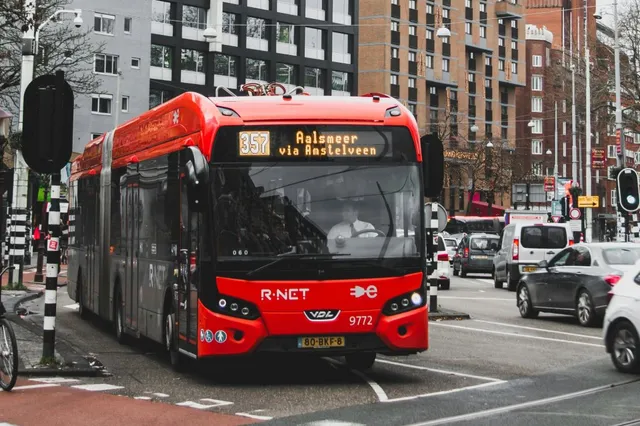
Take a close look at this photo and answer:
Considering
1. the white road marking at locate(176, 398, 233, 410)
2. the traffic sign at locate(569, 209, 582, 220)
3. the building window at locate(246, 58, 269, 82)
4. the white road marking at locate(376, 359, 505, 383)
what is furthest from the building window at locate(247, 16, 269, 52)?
the white road marking at locate(176, 398, 233, 410)

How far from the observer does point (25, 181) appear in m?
29.7

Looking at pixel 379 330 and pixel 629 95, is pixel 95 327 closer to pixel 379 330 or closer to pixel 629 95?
pixel 379 330

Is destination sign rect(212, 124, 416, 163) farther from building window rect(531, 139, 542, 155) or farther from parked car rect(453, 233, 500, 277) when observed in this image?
building window rect(531, 139, 542, 155)

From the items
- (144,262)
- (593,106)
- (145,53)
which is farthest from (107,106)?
(144,262)

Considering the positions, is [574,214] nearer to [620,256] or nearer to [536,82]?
[620,256]

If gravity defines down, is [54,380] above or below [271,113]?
below

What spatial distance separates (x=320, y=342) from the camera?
12219mm

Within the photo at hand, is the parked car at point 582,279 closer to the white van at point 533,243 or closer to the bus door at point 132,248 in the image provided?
the bus door at point 132,248

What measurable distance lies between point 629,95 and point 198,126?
153ft

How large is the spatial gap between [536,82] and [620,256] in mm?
103910

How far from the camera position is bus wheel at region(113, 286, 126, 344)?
17.2 meters

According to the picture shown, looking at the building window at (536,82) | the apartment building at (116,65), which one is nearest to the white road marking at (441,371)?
the apartment building at (116,65)

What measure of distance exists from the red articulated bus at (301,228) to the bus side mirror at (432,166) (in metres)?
0.03

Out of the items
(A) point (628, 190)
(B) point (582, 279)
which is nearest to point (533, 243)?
(A) point (628, 190)
